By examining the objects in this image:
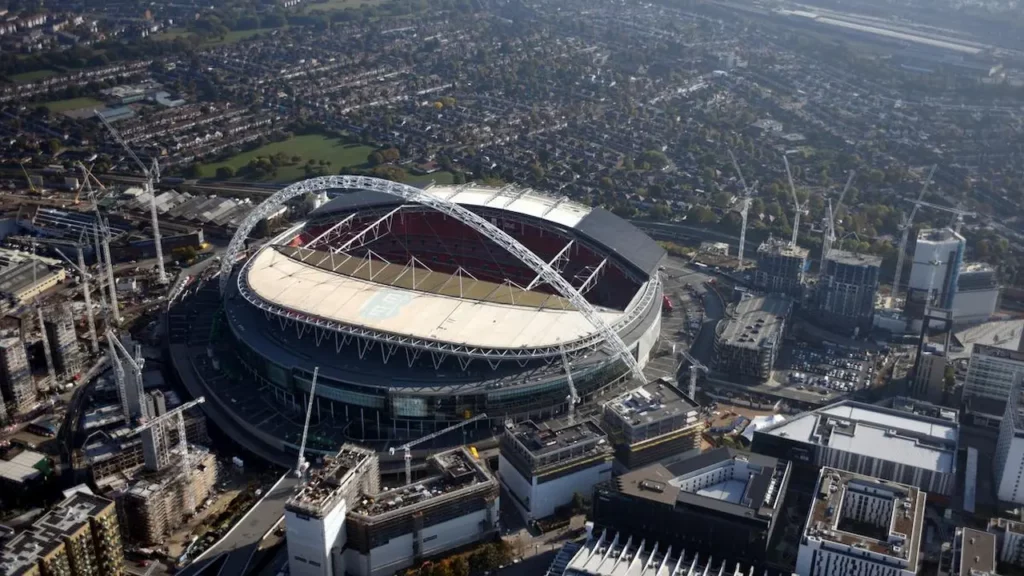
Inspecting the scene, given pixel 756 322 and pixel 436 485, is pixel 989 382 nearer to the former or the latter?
pixel 756 322

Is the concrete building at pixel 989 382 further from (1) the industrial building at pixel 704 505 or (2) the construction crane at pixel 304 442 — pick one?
(2) the construction crane at pixel 304 442

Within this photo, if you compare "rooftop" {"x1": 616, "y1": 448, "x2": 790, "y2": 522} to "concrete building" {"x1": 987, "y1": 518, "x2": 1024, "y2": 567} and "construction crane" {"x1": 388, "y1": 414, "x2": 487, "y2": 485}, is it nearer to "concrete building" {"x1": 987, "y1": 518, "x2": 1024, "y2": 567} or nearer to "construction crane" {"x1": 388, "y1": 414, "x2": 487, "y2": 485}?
"concrete building" {"x1": 987, "y1": 518, "x2": 1024, "y2": 567}

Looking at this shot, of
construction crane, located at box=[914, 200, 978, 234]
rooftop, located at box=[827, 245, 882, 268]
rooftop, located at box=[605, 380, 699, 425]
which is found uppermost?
rooftop, located at box=[827, 245, 882, 268]

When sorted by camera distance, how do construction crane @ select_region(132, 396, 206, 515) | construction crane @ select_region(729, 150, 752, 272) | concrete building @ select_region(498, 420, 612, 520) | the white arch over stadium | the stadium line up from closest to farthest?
1. concrete building @ select_region(498, 420, 612, 520)
2. construction crane @ select_region(132, 396, 206, 515)
3. the stadium
4. the white arch over stadium
5. construction crane @ select_region(729, 150, 752, 272)

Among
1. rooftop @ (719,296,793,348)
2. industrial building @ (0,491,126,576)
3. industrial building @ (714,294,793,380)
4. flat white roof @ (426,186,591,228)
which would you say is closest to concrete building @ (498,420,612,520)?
industrial building @ (714,294,793,380)

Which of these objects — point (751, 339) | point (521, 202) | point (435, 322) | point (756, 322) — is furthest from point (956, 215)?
point (435, 322)

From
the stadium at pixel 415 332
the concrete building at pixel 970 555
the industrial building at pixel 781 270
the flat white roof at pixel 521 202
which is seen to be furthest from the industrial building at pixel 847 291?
the concrete building at pixel 970 555

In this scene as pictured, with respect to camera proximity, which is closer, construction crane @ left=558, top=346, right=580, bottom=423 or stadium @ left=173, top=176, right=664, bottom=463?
construction crane @ left=558, top=346, right=580, bottom=423
